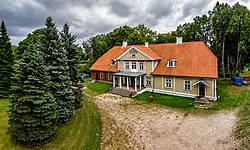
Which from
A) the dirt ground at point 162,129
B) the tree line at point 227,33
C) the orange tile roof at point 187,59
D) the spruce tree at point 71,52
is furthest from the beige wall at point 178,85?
the spruce tree at point 71,52

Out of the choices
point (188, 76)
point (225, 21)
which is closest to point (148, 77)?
point (188, 76)

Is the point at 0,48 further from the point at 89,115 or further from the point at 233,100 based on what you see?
the point at 233,100

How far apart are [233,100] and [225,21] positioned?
12171 millimetres

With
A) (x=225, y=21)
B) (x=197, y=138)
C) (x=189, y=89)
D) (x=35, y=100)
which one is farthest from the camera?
(x=225, y=21)

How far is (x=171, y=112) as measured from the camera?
615 inches

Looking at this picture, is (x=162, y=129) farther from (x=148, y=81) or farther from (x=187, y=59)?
(x=187, y=59)

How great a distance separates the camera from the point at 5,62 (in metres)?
20.0

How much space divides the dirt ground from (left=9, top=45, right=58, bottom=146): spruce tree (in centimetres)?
387

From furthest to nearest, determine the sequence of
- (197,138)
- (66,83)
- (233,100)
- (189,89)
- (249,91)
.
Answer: (249,91)
(189,89)
(233,100)
(66,83)
(197,138)

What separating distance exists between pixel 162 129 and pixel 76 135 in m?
6.27

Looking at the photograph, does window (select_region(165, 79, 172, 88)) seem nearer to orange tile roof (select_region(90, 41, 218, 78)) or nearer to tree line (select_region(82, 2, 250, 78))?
orange tile roof (select_region(90, 41, 218, 78))

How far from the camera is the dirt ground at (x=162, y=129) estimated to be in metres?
10.1

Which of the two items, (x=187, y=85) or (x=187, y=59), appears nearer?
(x=187, y=85)

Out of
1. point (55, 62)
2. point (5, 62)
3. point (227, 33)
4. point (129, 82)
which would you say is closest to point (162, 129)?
point (55, 62)
